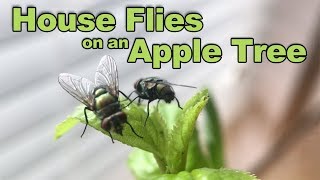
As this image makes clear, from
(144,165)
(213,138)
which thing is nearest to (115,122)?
(144,165)

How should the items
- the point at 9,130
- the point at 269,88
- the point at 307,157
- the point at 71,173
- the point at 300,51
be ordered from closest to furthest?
1. the point at 300,51
2. the point at 9,130
3. the point at 71,173
4. the point at 307,157
5. the point at 269,88

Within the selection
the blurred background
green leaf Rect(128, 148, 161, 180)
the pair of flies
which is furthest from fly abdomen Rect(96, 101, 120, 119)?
the blurred background

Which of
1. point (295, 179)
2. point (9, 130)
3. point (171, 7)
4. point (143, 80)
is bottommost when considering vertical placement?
point (295, 179)

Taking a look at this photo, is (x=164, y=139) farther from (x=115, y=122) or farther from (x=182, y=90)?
(x=182, y=90)

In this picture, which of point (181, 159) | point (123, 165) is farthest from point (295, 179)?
point (181, 159)

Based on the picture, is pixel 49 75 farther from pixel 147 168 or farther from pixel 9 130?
pixel 147 168

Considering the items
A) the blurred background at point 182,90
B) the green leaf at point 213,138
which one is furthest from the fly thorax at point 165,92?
the blurred background at point 182,90

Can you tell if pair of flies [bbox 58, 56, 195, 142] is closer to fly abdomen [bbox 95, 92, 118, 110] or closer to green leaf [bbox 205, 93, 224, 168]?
fly abdomen [bbox 95, 92, 118, 110]
